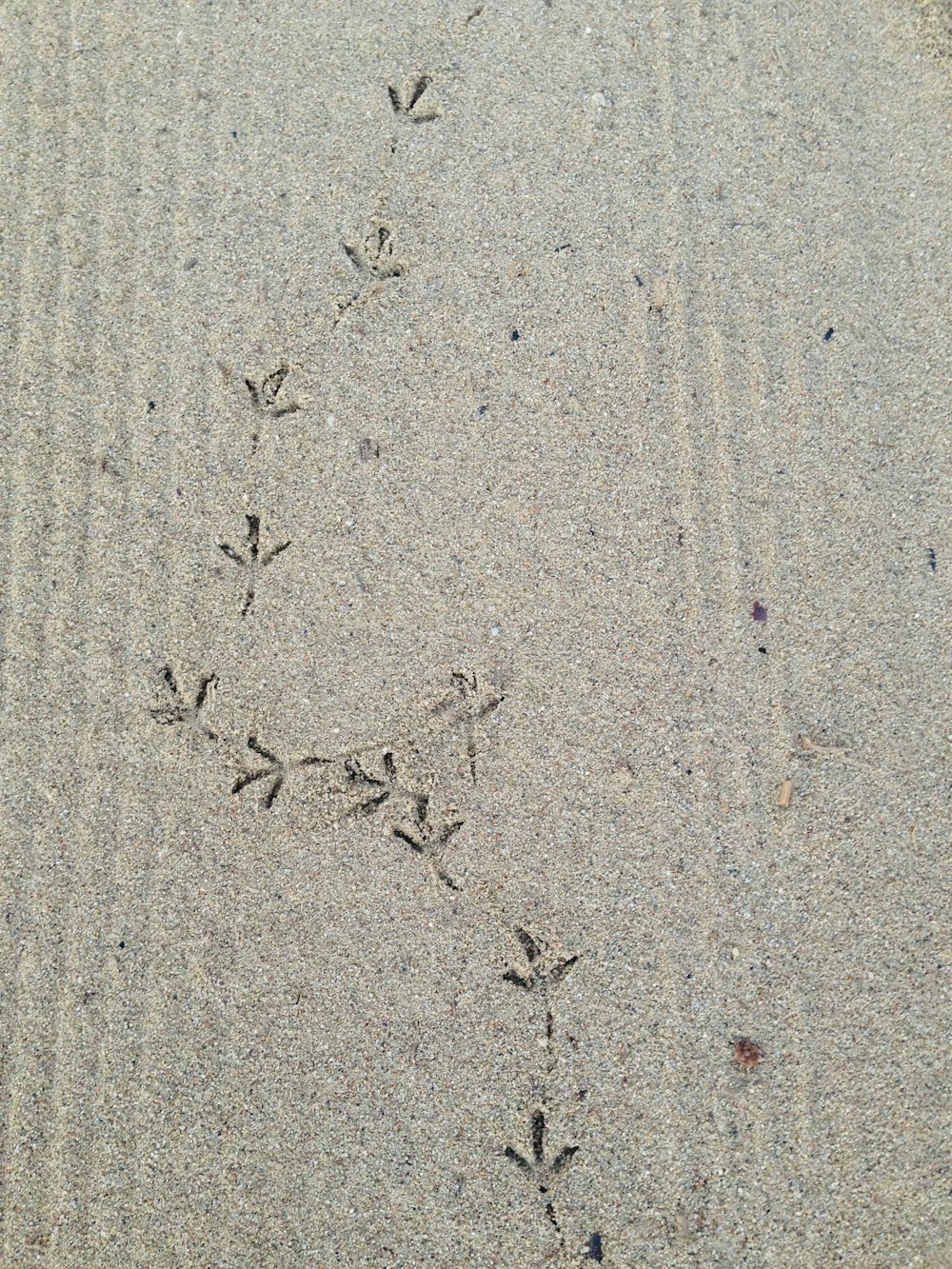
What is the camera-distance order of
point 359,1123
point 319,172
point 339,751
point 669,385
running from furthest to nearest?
point 319,172
point 669,385
point 339,751
point 359,1123

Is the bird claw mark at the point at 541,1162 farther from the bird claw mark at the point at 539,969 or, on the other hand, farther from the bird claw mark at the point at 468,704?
the bird claw mark at the point at 468,704

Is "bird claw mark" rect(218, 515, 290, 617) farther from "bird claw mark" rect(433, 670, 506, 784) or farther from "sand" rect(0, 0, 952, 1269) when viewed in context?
"bird claw mark" rect(433, 670, 506, 784)

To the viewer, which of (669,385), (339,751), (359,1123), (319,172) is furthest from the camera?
(319,172)

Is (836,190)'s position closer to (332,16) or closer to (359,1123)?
(332,16)

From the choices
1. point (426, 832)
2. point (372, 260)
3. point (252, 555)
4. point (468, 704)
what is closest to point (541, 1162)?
point (426, 832)

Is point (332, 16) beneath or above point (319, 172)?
above

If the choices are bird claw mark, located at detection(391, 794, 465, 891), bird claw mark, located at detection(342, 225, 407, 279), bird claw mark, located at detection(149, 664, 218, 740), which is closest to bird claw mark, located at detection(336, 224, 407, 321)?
bird claw mark, located at detection(342, 225, 407, 279)

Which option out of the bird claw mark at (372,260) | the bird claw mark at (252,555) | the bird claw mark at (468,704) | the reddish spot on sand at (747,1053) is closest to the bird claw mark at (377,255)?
the bird claw mark at (372,260)

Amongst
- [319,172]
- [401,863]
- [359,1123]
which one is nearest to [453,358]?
[319,172]
